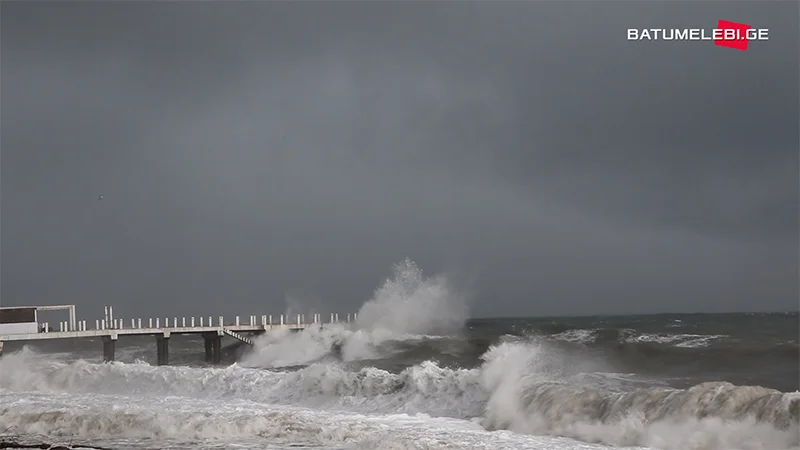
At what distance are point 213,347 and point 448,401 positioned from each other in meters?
27.1

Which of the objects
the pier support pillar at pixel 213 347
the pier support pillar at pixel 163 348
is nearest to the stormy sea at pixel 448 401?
the pier support pillar at pixel 163 348

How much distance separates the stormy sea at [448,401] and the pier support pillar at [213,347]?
1050 centimetres

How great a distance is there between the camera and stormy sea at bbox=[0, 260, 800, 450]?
1553cm

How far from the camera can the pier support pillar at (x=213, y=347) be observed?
45.7 metres

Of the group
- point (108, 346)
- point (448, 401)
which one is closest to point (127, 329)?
point (108, 346)

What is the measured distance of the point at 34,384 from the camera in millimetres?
30109

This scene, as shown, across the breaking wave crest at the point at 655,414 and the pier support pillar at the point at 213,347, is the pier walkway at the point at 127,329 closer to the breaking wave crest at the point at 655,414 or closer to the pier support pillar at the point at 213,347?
the pier support pillar at the point at 213,347

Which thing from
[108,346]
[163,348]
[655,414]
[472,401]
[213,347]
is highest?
[655,414]

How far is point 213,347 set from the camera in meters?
45.9

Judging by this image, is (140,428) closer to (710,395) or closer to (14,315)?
(710,395)

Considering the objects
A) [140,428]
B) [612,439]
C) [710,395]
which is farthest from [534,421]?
Result: [140,428]

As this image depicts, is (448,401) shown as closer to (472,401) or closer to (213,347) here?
(472,401)

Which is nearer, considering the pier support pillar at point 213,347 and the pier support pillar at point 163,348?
the pier support pillar at point 163,348

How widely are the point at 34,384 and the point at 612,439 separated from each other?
878 inches
